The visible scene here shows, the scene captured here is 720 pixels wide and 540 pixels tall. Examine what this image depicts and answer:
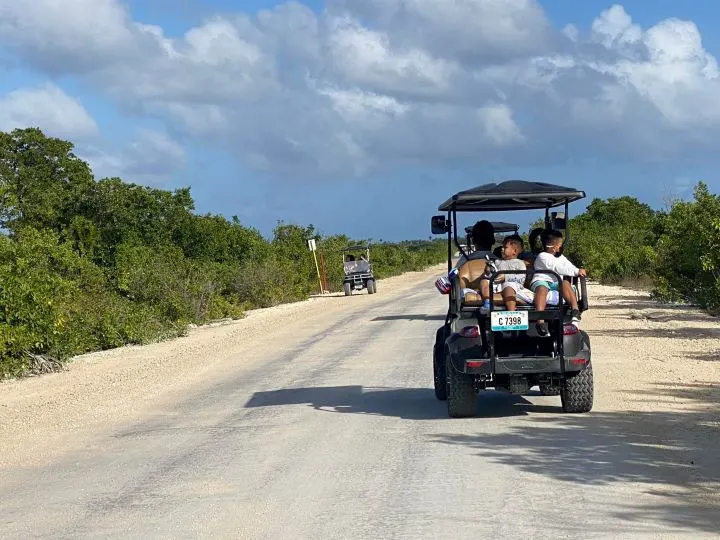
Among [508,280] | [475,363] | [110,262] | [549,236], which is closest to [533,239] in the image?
[549,236]

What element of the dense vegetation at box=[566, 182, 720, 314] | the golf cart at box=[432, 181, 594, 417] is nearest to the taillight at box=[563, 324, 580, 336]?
the golf cart at box=[432, 181, 594, 417]

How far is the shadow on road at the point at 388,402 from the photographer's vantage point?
10883 millimetres

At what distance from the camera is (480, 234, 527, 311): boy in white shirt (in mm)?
9977

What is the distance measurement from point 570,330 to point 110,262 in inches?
1075

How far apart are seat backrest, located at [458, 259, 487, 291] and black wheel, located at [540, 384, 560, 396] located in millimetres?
1255

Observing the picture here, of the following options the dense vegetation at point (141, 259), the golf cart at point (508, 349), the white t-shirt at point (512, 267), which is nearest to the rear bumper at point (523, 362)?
the golf cart at point (508, 349)

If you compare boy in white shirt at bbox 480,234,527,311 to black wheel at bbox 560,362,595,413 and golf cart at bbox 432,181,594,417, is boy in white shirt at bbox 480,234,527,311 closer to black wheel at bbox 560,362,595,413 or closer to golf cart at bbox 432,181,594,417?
golf cart at bbox 432,181,594,417

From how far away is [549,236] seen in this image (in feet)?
35.2

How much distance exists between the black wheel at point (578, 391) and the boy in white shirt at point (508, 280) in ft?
3.31

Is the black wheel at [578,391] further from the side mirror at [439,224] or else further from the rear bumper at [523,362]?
the side mirror at [439,224]

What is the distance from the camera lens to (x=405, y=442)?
30.0ft

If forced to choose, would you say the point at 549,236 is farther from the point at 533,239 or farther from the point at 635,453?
the point at 635,453

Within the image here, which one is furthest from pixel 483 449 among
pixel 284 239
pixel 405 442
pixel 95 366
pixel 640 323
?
pixel 284 239

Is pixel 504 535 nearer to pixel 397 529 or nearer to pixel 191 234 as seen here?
pixel 397 529
